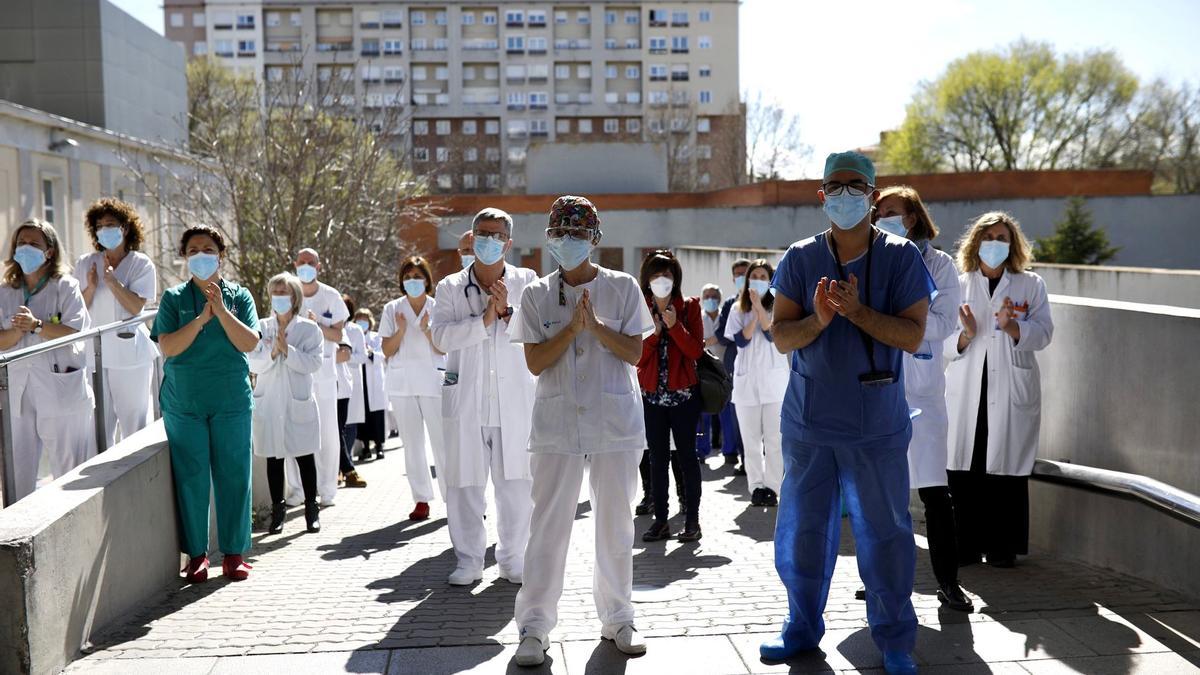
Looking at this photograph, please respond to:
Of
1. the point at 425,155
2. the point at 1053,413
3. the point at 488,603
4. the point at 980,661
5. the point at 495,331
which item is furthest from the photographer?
the point at 425,155

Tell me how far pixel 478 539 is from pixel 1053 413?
3686 millimetres

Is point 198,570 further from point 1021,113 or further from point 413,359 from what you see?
point 1021,113

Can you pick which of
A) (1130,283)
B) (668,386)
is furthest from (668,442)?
(1130,283)

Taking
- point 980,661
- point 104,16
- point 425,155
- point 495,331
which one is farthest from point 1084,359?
point 425,155

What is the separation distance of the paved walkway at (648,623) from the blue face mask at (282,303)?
85.9 inches

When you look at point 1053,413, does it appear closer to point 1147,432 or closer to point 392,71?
point 1147,432

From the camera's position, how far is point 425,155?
9350cm

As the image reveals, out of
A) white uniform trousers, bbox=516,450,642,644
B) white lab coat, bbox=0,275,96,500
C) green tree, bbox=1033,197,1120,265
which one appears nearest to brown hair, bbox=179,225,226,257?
white lab coat, bbox=0,275,96,500

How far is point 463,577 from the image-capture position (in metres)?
6.80

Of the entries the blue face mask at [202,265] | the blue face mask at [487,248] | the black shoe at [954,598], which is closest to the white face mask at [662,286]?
the blue face mask at [487,248]

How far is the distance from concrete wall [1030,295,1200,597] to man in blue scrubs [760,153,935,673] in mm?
1949

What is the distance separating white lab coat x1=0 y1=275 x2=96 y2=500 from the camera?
23.9ft

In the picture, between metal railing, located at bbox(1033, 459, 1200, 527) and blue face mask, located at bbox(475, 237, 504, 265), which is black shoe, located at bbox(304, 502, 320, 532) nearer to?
blue face mask, located at bbox(475, 237, 504, 265)

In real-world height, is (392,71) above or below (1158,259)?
above
